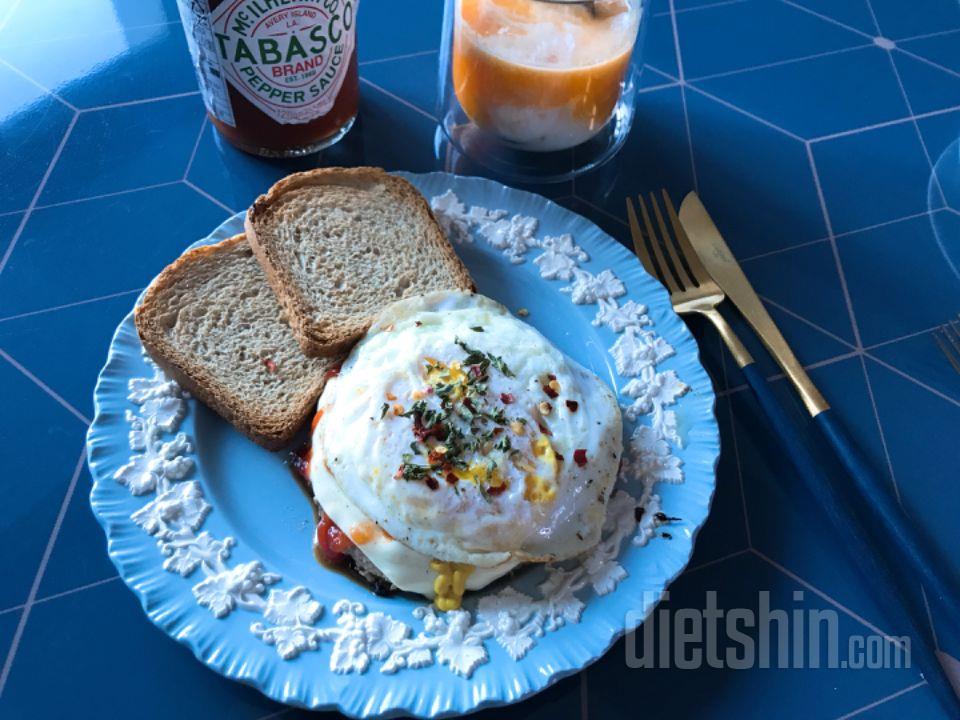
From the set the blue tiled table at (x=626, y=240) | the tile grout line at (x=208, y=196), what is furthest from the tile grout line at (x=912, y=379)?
the tile grout line at (x=208, y=196)

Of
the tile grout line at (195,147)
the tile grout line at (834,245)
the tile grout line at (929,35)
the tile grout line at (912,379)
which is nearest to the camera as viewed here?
the tile grout line at (912,379)

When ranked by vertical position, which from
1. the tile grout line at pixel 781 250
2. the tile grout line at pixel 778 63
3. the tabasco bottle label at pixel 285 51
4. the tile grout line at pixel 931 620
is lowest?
the tile grout line at pixel 931 620

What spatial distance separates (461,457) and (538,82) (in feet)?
2.94

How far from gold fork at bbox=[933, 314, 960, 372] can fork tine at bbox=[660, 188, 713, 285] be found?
1.71 feet

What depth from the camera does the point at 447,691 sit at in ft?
4.15

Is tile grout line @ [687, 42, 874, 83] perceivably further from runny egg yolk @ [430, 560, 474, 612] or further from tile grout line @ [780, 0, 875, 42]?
runny egg yolk @ [430, 560, 474, 612]

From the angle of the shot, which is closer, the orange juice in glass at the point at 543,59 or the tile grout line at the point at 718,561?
the tile grout line at the point at 718,561

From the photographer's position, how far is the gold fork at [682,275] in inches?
69.7

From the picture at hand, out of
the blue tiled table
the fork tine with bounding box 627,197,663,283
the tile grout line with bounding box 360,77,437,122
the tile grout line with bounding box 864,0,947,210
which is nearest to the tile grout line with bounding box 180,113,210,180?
the blue tiled table

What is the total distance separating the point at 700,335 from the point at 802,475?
0.41 m

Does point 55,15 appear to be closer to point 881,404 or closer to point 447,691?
point 447,691

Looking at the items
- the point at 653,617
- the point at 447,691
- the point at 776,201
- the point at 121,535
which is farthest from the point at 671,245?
the point at 121,535

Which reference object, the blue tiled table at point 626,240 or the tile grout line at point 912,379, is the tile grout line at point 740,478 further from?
the tile grout line at point 912,379

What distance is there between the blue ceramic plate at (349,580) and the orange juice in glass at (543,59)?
433 millimetres
